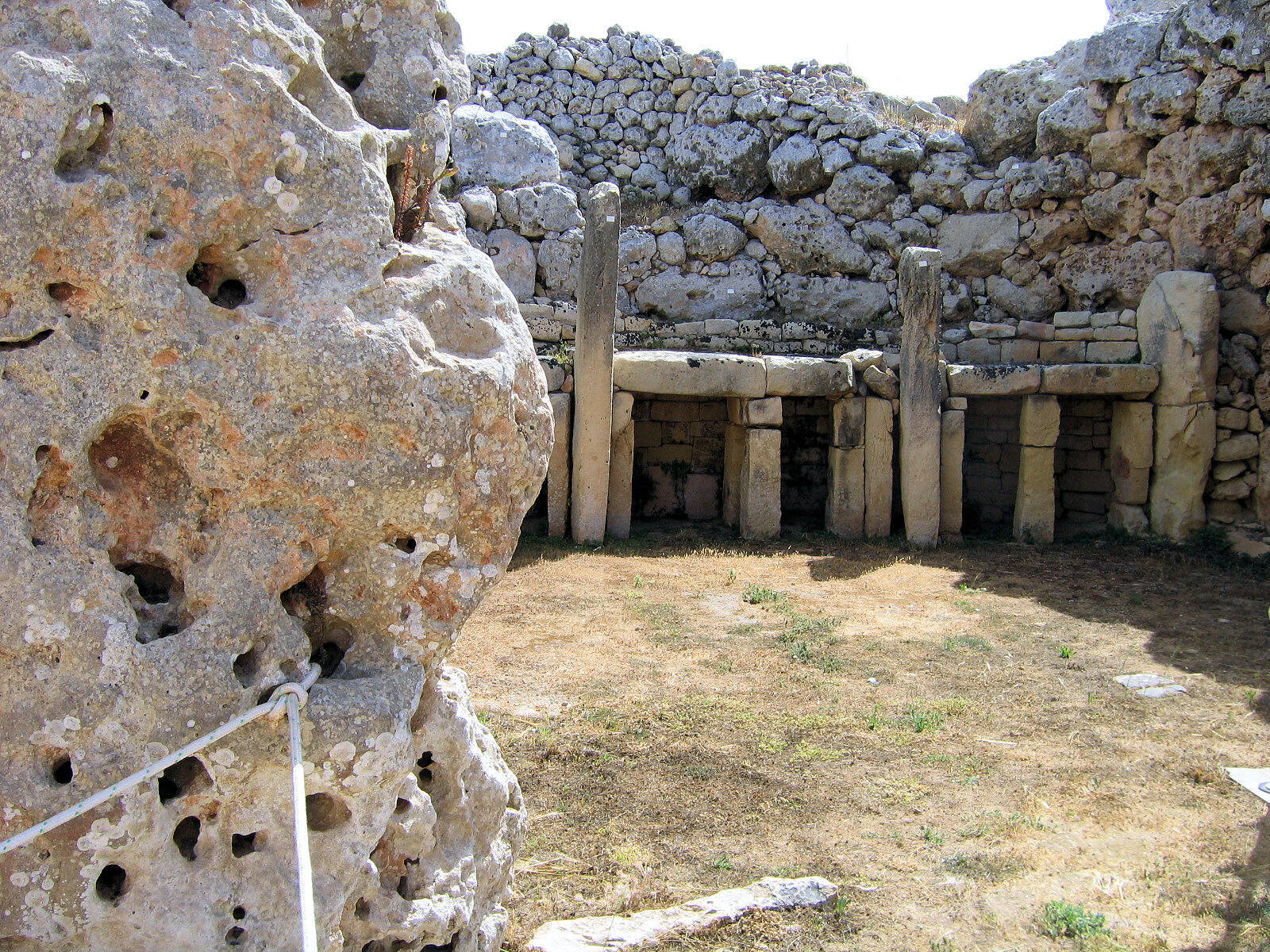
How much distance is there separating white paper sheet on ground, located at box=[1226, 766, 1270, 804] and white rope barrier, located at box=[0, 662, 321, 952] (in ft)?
16.1

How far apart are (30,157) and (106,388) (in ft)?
1.63

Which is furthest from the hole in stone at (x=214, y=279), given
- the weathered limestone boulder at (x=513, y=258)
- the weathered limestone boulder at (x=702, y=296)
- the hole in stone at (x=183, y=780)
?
the weathered limestone boulder at (x=702, y=296)

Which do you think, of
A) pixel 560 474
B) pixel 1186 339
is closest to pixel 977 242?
pixel 1186 339

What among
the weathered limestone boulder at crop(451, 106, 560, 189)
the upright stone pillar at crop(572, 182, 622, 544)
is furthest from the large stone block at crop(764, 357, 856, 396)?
the weathered limestone boulder at crop(451, 106, 560, 189)

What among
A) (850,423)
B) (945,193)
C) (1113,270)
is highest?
(945,193)

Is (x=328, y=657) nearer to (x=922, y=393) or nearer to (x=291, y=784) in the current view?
(x=291, y=784)

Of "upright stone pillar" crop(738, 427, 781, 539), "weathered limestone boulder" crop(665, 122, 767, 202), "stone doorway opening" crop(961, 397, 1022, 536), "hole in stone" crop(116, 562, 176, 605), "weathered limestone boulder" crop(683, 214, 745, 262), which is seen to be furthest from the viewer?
"weathered limestone boulder" crop(665, 122, 767, 202)

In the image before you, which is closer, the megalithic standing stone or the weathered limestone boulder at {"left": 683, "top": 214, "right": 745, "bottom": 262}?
the megalithic standing stone

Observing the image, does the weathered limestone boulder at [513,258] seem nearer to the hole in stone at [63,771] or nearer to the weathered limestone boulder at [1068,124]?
the weathered limestone boulder at [1068,124]

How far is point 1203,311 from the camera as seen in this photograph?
11859 mm

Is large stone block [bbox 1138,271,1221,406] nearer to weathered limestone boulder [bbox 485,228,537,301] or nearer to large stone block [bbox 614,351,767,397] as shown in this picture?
large stone block [bbox 614,351,767,397]

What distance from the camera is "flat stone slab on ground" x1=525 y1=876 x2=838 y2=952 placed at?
3.59 m

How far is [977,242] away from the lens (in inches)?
551

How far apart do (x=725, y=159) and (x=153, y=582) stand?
13.6m
